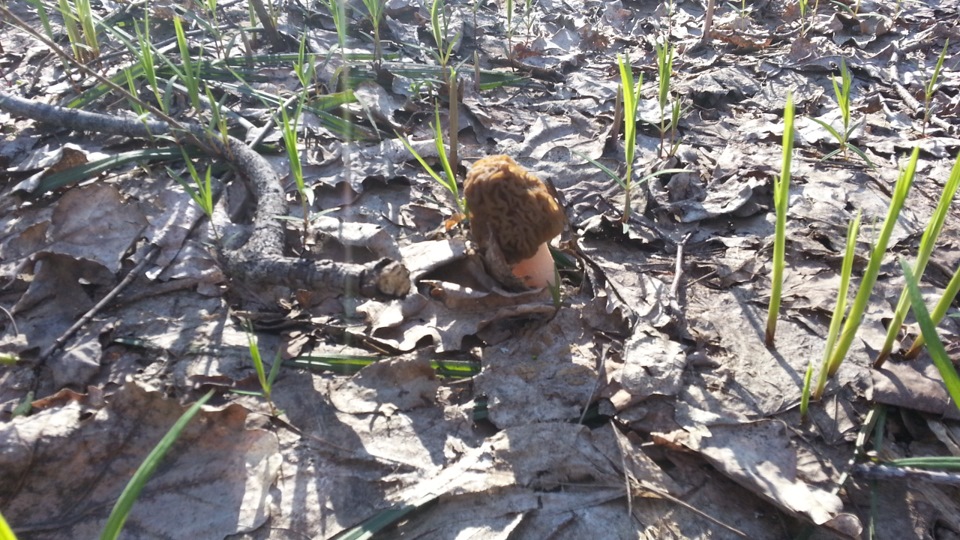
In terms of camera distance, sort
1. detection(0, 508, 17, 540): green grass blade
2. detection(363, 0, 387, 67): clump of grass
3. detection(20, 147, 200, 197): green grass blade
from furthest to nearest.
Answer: detection(363, 0, 387, 67): clump of grass → detection(20, 147, 200, 197): green grass blade → detection(0, 508, 17, 540): green grass blade

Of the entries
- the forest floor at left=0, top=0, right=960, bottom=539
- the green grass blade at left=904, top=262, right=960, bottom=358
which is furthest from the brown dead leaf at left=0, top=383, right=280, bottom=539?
the green grass blade at left=904, top=262, right=960, bottom=358

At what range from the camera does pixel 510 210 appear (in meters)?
2.44

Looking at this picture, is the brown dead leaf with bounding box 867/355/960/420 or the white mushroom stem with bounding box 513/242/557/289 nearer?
the brown dead leaf with bounding box 867/355/960/420

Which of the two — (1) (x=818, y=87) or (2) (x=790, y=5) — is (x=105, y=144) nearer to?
(1) (x=818, y=87)

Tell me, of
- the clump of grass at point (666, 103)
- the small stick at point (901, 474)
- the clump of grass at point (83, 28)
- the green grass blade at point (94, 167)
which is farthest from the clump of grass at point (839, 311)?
the clump of grass at point (83, 28)

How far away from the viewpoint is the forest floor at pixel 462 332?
1772 mm

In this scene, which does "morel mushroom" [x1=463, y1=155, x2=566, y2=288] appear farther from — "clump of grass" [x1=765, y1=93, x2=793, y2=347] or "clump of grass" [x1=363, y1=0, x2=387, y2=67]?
"clump of grass" [x1=363, y1=0, x2=387, y2=67]

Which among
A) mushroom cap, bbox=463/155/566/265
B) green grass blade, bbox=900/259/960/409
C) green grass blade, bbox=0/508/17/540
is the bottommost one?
mushroom cap, bbox=463/155/566/265

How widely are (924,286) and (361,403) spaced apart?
2387 mm

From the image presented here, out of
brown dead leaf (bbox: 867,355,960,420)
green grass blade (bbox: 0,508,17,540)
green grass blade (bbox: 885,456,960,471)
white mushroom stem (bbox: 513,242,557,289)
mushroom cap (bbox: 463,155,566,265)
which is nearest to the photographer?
green grass blade (bbox: 0,508,17,540)

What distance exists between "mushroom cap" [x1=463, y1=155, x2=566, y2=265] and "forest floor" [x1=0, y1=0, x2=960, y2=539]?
20 centimetres

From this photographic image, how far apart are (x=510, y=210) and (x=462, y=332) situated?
55 centimetres

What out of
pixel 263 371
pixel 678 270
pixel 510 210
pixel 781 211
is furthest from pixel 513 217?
pixel 263 371

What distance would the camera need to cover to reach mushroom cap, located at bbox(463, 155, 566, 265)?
245 centimetres
